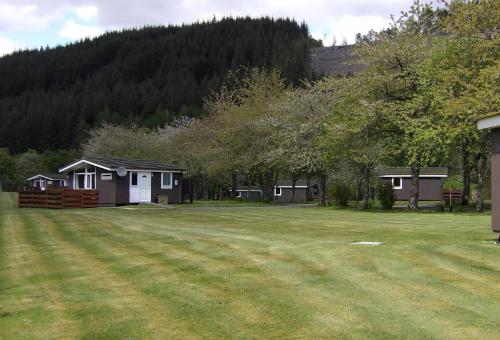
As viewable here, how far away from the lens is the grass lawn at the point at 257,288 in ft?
20.5

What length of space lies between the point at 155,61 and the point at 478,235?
560 feet

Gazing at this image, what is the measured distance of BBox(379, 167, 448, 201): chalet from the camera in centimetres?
5597

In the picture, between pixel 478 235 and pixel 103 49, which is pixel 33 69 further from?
pixel 478 235

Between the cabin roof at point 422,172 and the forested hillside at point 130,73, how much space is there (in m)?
70.3

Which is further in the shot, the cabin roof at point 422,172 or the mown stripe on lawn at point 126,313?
the cabin roof at point 422,172

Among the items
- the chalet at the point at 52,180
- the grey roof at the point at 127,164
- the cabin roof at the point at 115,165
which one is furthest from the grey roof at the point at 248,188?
the cabin roof at the point at 115,165

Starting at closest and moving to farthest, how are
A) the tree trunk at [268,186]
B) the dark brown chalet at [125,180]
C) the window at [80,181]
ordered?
the dark brown chalet at [125,180], the window at [80,181], the tree trunk at [268,186]

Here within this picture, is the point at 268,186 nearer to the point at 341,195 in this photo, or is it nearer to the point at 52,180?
the point at 341,195

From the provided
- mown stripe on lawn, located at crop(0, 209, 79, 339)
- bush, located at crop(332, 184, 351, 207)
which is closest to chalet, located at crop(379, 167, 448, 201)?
bush, located at crop(332, 184, 351, 207)

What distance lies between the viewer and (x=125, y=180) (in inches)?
1518

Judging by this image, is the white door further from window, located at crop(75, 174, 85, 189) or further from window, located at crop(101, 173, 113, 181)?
window, located at crop(75, 174, 85, 189)

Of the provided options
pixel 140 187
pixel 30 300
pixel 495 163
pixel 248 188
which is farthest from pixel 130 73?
pixel 30 300

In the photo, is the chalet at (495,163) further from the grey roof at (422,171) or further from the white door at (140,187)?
the grey roof at (422,171)

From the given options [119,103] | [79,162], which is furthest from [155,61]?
[79,162]
